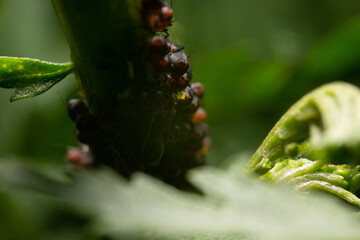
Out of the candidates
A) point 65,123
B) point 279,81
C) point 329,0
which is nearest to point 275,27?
point 329,0

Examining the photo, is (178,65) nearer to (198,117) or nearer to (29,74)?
(198,117)

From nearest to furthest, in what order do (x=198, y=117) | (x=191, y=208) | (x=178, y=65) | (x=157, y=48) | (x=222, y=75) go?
(x=191, y=208) < (x=157, y=48) < (x=178, y=65) < (x=198, y=117) < (x=222, y=75)

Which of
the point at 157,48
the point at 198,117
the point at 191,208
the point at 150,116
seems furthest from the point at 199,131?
the point at 191,208

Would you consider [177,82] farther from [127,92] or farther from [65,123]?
[65,123]

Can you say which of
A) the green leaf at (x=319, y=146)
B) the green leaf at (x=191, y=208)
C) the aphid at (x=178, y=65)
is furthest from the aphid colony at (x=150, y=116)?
the green leaf at (x=191, y=208)

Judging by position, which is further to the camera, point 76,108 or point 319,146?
point 76,108

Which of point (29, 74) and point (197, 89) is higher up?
point (197, 89)
